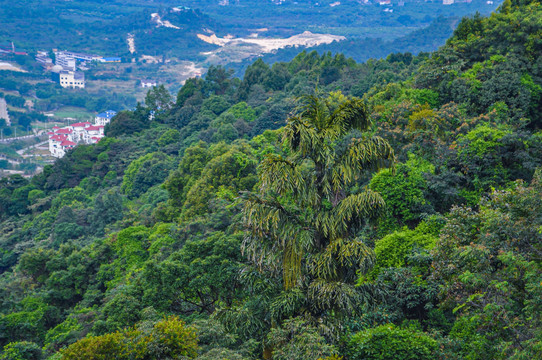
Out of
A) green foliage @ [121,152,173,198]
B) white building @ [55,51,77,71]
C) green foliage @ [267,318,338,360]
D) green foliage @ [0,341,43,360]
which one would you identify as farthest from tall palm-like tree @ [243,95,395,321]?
white building @ [55,51,77,71]

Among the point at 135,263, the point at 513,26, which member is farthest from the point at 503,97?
the point at 135,263

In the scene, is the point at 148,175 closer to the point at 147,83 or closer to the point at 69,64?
the point at 147,83

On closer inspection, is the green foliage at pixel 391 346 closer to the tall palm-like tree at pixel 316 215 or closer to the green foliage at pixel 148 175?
the tall palm-like tree at pixel 316 215

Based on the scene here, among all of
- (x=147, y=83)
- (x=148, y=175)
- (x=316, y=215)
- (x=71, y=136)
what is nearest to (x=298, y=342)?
(x=316, y=215)

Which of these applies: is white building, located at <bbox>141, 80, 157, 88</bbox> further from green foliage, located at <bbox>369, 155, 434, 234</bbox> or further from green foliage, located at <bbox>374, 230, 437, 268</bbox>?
green foliage, located at <bbox>374, 230, 437, 268</bbox>

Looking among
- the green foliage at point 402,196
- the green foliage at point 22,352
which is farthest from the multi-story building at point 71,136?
the green foliage at point 402,196
